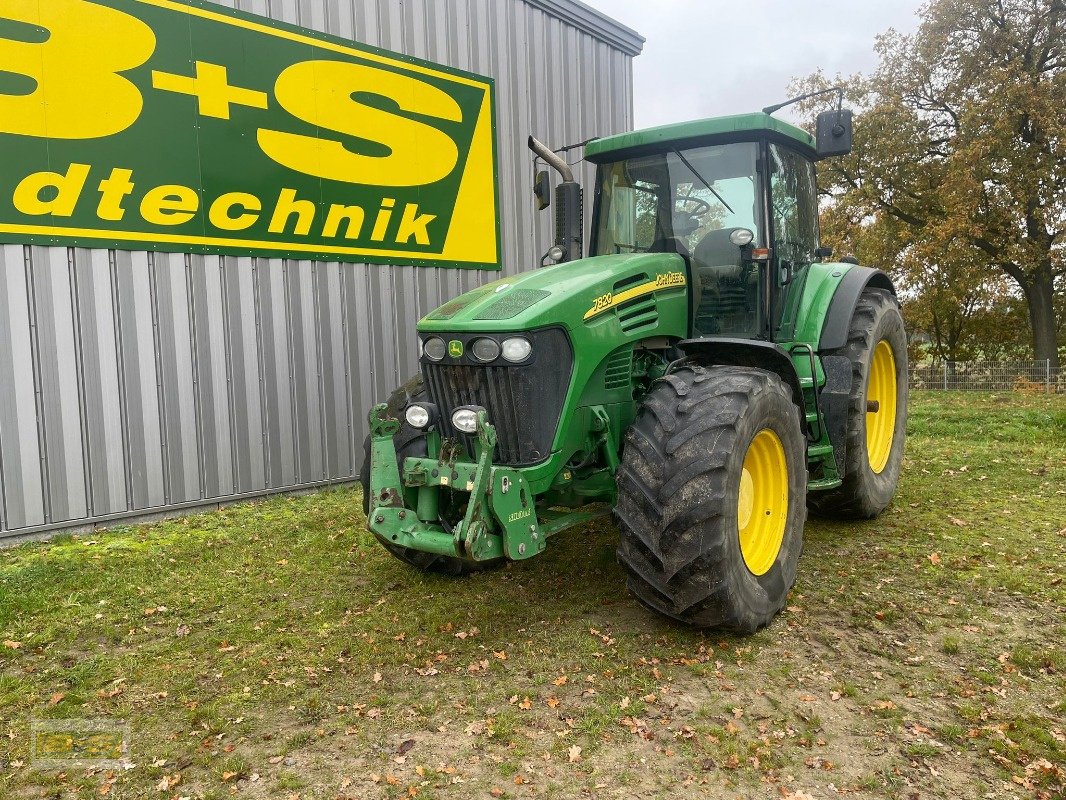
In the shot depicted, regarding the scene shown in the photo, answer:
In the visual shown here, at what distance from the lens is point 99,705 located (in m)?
3.37

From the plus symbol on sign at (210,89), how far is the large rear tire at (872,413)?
5.09 metres

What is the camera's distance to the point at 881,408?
20.6 ft

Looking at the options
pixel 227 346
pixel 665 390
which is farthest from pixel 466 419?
pixel 227 346

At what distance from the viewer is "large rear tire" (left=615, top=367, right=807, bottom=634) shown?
3.47 m

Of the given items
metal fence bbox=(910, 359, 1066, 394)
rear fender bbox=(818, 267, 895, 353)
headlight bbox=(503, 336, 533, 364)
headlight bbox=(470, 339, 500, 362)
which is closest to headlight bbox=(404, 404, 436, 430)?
headlight bbox=(470, 339, 500, 362)

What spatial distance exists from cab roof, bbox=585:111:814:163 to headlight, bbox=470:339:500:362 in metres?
1.86

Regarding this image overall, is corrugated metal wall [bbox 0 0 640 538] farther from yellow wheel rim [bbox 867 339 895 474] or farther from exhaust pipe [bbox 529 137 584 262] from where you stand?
yellow wheel rim [bbox 867 339 895 474]

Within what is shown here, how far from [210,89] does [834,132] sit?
4.76 meters

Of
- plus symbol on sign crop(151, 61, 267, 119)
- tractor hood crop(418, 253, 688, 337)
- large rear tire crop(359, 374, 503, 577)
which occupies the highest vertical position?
plus symbol on sign crop(151, 61, 267, 119)

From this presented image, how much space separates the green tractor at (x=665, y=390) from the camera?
140 inches

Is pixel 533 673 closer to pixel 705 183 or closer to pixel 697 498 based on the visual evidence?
pixel 697 498

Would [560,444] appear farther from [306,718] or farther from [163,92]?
[163,92]

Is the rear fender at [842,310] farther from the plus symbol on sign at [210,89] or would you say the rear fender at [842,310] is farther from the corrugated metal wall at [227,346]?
the plus symbol on sign at [210,89]

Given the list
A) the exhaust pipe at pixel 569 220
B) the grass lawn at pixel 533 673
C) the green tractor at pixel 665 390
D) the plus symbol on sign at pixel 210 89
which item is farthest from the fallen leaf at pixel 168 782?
the plus symbol on sign at pixel 210 89
